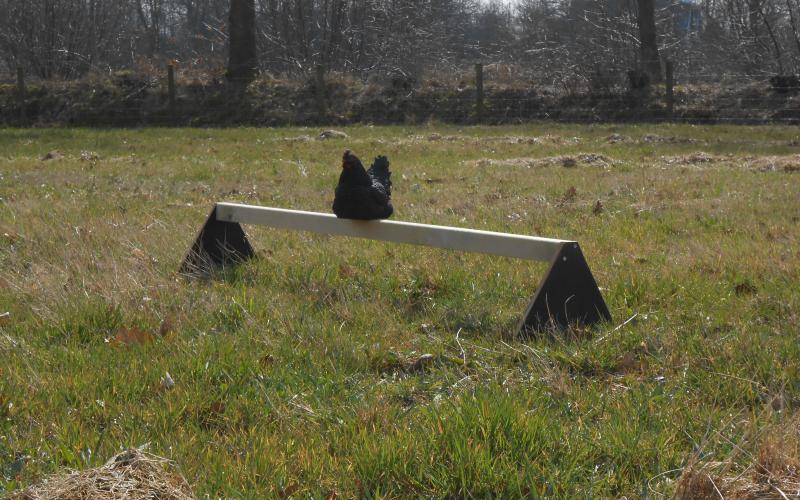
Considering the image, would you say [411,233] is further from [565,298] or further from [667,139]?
[667,139]

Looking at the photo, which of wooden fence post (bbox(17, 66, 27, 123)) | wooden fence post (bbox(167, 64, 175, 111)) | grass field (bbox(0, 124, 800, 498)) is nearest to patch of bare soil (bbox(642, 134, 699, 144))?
grass field (bbox(0, 124, 800, 498))

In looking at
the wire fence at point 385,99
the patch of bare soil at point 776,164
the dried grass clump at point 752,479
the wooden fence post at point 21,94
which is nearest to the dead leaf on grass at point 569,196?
the patch of bare soil at point 776,164

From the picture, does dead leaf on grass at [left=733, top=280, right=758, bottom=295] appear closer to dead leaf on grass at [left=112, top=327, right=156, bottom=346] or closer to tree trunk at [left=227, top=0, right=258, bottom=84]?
dead leaf on grass at [left=112, top=327, right=156, bottom=346]

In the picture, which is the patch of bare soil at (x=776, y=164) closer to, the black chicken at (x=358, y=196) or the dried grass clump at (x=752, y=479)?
the black chicken at (x=358, y=196)

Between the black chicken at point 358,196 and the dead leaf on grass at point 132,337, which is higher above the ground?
the black chicken at point 358,196

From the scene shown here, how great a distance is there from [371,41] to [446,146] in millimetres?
19023

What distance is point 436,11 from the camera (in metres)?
37.7

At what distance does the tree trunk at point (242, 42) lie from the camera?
26.9 meters

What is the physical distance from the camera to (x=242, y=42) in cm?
2716

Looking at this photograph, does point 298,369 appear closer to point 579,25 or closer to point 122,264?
point 122,264

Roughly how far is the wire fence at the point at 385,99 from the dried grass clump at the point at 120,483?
21.5 metres

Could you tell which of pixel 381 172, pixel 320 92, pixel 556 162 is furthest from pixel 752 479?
pixel 320 92

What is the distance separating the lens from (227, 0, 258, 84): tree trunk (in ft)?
88.2

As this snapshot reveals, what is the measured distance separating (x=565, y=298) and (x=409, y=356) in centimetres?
89
